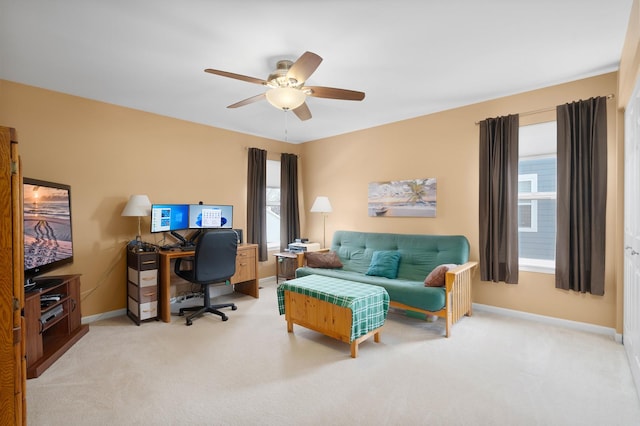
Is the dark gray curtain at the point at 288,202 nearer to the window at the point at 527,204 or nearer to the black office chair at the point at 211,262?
the black office chair at the point at 211,262

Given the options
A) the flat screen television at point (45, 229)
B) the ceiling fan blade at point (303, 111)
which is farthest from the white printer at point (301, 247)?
the flat screen television at point (45, 229)

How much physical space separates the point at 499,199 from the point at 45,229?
4.55m

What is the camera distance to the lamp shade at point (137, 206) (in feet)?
11.2

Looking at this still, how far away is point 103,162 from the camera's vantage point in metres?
3.49

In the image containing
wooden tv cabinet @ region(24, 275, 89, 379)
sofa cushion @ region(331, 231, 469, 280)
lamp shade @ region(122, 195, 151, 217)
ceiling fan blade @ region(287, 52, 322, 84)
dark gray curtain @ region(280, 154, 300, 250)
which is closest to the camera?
ceiling fan blade @ region(287, 52, 322, 84)

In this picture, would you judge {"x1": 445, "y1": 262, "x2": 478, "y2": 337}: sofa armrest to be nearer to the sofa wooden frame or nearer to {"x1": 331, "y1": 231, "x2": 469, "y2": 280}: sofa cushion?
the sofa wooden frame

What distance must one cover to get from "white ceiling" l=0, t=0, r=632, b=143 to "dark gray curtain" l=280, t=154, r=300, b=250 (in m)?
1.97

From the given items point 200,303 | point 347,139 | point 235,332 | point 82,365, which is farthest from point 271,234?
point 82,365

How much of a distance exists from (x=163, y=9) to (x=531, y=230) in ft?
13.2

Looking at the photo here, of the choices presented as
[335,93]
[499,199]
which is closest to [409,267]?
[499,199]

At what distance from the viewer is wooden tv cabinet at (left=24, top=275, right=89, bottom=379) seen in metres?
2.34

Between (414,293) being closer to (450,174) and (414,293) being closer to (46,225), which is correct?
(450,174)

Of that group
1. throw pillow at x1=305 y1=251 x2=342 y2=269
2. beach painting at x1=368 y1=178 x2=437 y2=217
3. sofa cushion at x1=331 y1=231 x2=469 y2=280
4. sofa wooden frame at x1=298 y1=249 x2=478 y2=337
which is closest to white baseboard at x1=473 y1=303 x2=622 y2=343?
sofa wooden frame at x1=298 y1=249 x2=478 y2=337

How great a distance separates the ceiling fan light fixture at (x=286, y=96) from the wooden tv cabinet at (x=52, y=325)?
2.44 m
